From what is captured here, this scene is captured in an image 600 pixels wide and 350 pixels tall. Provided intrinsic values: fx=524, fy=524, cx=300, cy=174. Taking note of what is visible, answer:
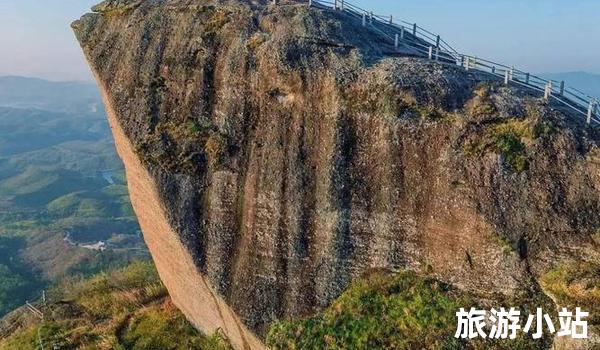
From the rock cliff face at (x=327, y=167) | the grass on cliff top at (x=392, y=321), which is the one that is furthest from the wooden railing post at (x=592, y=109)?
the grass on cliff top at (x=392, y=321)

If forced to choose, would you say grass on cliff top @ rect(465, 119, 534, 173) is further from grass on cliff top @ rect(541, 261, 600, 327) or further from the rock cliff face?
grass on cliff top @ rect(541, 261, 600, 327)

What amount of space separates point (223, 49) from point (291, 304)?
30.5 ft

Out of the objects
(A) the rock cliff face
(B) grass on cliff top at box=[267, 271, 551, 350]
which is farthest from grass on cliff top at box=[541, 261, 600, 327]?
(B) grass on cliff top at box=[267, 271, 551, 350]

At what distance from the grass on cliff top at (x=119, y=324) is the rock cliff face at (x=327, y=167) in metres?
2.04

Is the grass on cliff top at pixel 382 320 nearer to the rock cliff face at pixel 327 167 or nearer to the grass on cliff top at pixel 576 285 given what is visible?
the rock cliff face at pixel 327 167

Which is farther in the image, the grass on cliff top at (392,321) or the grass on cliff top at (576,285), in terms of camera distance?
the grass on cliff top at (392,321)

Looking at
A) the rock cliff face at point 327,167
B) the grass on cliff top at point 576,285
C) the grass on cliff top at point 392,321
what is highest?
the rock cliff face at point 327,167

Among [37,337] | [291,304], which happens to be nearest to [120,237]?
[37,337]

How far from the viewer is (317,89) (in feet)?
57.4

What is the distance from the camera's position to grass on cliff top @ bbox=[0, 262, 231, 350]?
20438 millimetres

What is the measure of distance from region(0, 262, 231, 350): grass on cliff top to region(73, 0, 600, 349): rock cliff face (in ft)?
6.69

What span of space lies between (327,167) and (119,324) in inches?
473

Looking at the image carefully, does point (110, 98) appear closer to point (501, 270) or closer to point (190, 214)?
point (190, 214)

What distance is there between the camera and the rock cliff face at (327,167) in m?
15.9
